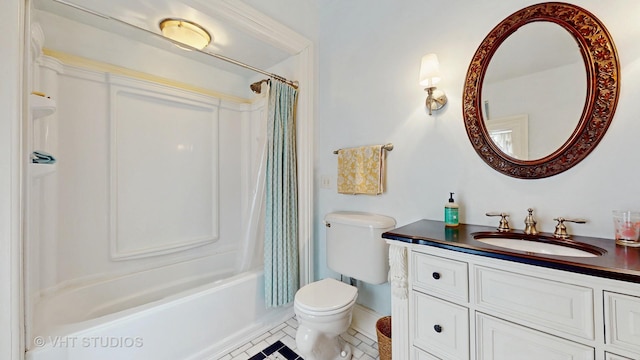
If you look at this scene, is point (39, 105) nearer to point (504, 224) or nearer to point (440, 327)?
point (440, 327)

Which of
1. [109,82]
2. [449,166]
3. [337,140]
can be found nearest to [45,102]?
[109,82]

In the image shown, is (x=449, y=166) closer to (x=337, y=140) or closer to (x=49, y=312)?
(x=337, y=140)

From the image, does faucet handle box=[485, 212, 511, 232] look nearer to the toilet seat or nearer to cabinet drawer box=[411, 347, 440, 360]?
cabinet drawer box=[411, 347, 440, 360]

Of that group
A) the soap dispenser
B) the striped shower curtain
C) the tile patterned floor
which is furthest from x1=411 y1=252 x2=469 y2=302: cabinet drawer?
the striped shower curtain

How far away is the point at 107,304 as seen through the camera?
71.5 inches

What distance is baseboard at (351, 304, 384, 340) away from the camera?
1.74 metres

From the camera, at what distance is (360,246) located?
1.58 metres

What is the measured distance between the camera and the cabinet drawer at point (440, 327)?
964 mm

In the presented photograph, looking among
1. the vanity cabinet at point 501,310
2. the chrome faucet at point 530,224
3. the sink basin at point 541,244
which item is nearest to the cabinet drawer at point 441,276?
the vanity cabinet at point 501,310

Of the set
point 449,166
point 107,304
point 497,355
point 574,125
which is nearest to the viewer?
point 497,355

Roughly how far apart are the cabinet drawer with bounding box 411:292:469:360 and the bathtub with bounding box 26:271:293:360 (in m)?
1.15

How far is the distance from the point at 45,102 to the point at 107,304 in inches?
58.9

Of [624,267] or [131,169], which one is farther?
[131,169]

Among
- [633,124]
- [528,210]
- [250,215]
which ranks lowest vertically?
[250,215]
